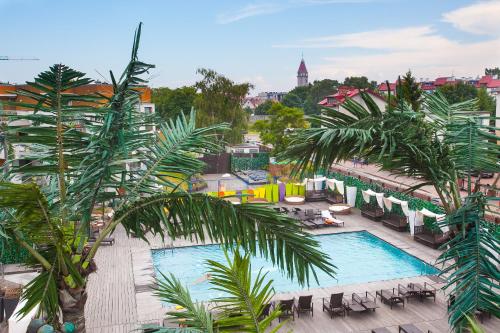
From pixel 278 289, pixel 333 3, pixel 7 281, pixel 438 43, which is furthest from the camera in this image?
pixel 333 3

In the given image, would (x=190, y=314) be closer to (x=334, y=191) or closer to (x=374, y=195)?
(x=374, y=195)

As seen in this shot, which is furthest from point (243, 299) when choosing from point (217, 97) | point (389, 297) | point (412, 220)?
point (217, 97)

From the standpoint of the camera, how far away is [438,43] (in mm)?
27312

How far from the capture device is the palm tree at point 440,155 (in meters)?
4.47

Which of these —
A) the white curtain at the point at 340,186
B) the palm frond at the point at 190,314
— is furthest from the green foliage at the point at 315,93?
the palm frond at the point at 190,314

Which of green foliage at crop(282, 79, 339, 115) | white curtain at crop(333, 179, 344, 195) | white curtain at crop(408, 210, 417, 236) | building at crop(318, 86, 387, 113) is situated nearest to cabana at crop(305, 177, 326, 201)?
white curtain at crop(333, 179, 344, 195)

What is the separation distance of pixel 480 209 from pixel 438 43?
25368 mm

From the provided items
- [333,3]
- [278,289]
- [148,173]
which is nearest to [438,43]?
[333,3]

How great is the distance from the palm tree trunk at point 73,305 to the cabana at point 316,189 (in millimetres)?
23849

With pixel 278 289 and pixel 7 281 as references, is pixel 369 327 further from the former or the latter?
pixel 7 281

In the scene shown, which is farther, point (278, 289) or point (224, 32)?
point (224, 32)

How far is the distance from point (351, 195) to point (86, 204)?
22.9 metres

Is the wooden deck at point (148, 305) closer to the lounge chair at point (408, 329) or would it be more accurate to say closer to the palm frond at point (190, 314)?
the lounge chair at point (408, 329)

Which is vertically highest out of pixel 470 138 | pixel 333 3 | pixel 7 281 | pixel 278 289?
pixel 333 3
